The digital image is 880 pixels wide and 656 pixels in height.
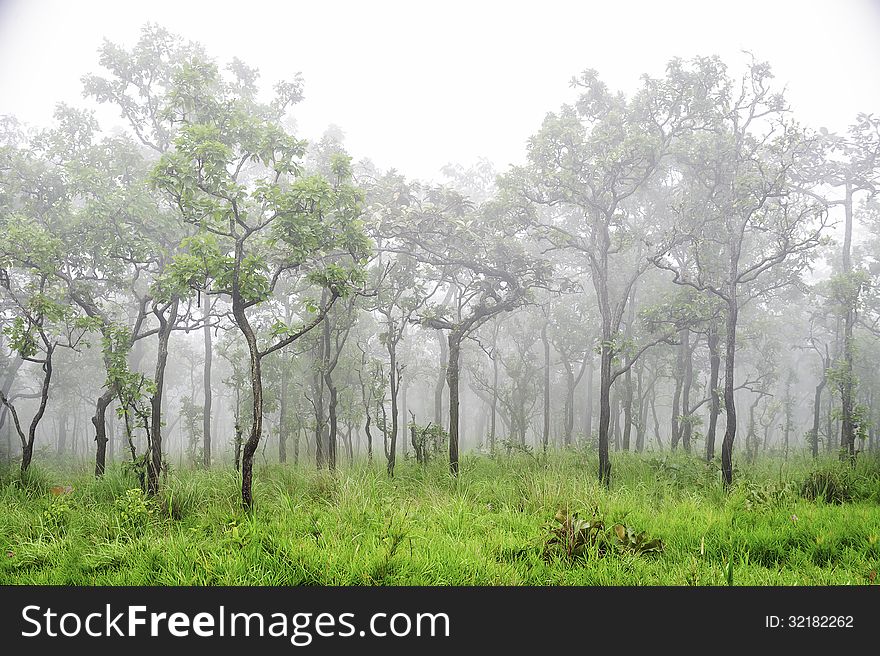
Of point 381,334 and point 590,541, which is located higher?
point 381,334

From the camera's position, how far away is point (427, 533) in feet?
16.0

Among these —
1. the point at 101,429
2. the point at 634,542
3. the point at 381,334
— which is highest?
the point at 381,334

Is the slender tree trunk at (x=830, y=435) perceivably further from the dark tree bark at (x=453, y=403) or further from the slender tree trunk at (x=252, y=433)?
the slender tree trunk at (x=252, y=433)

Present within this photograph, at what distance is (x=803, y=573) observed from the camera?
13.7 ft

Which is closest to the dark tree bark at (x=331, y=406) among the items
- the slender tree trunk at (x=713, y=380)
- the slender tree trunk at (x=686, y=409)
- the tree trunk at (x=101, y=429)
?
the tree trunk at (x=101, y=429)

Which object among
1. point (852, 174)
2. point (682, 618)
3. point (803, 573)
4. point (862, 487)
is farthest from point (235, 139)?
point (852, 174)

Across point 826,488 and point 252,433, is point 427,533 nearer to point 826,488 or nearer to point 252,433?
point 252,433

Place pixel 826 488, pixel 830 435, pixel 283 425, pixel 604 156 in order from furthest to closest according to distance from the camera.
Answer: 1. pixel 830 435
2. pixel 283 425
3. pixel 604 156
4. pixel 826 488

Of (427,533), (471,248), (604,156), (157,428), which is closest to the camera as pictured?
(427,533)

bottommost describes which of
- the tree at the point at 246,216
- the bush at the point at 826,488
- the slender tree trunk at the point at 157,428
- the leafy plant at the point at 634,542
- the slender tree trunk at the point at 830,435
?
the slender tree trunk at the point at 830,435

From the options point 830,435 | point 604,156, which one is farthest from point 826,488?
point 830,435

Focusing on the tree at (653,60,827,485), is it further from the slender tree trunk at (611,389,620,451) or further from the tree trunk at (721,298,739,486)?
the slender tree trunk at (611,389,620,451)

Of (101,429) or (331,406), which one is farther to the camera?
(331,406)

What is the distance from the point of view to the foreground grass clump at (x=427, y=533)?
392cm
